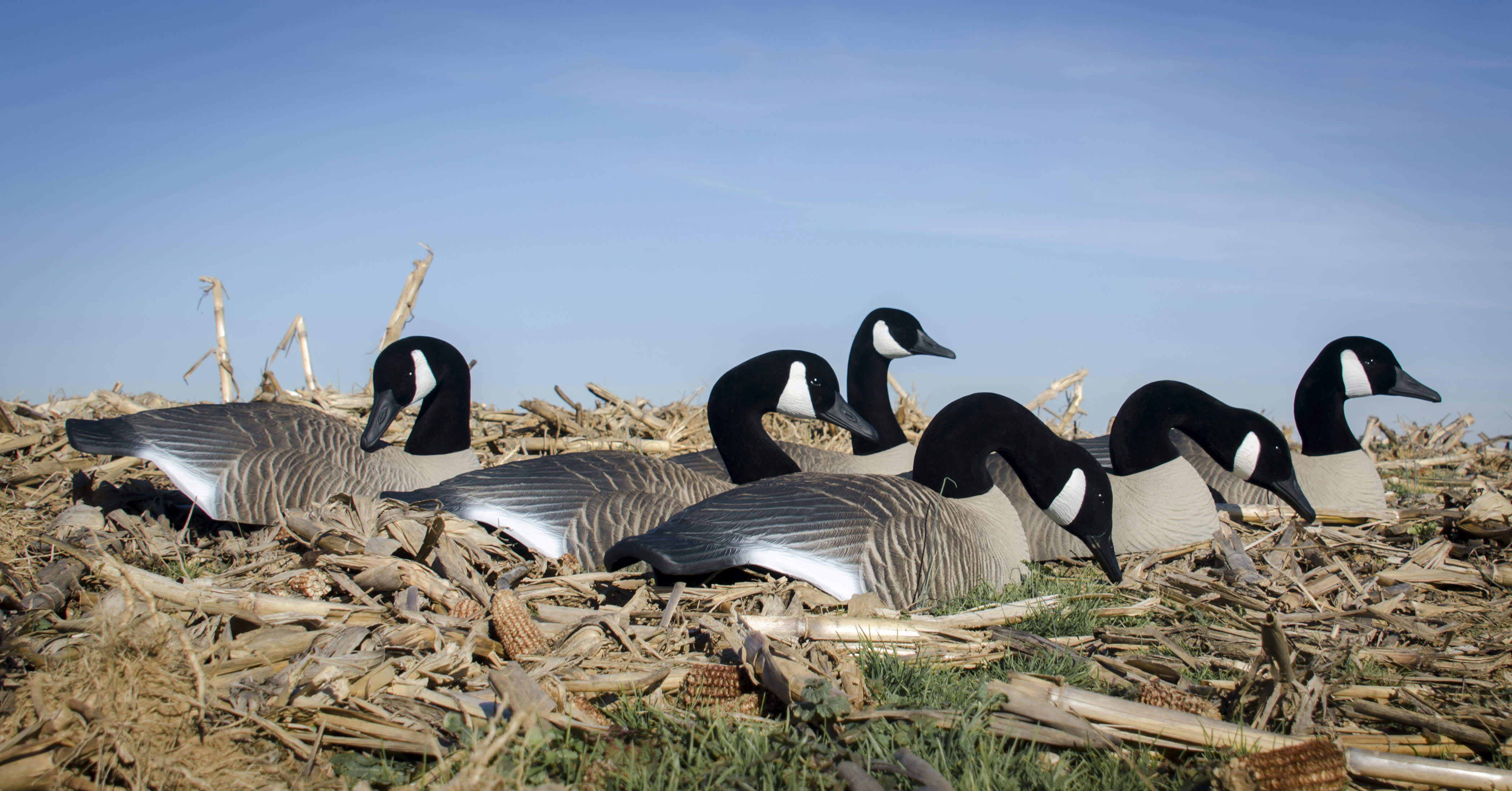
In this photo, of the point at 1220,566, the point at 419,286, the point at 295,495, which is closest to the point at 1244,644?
the point at 1220,566

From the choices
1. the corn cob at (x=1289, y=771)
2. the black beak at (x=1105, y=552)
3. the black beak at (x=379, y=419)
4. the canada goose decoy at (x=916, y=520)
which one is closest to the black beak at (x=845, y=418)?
the canada goose decoy at (x=916, y=520)

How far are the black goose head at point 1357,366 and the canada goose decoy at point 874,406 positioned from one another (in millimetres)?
3459

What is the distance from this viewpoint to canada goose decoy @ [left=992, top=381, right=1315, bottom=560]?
6.99 meters

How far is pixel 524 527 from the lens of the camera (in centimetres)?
652

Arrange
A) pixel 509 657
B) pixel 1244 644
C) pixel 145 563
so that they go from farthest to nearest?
pixel 145 563 < pixel 1244 644 < pixel 509 657

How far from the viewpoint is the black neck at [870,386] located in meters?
9.20

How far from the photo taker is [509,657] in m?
4.22

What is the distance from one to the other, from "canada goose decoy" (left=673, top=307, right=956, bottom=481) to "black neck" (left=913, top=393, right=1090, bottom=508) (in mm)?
2020

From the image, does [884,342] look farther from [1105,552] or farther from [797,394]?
[1105,552]

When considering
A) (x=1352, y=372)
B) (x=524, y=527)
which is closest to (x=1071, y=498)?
(x=524, y=527)

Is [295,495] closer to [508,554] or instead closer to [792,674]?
[508,554]

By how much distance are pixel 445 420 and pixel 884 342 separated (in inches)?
169

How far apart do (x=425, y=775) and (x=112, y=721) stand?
3.32 ft

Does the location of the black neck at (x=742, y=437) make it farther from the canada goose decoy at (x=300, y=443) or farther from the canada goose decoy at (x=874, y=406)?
the canada goose decoy at (x=300, y=443)
